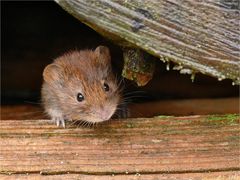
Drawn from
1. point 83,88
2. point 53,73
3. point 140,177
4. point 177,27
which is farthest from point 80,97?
point 177,27

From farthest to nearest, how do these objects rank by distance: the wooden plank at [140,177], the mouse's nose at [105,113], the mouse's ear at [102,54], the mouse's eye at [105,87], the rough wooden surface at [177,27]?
1. the mouse's ear at [102,54]
2. the mouse's eye at [105,87]
3. the mouse's nose at [105,113]
4. the wooden plank at [140,177]
5. the rough wooden surface at [177,27]

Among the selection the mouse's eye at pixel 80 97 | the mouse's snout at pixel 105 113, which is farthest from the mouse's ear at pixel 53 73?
the mouse's snout at pixel 105 113

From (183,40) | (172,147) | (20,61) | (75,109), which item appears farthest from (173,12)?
(20,61)

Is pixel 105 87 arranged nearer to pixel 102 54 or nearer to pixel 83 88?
pixel 83 88

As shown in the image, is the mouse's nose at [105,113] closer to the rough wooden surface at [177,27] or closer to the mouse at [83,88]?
the mouse at [83,88]

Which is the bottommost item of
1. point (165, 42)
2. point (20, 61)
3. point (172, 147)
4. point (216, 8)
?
point (20, 61)

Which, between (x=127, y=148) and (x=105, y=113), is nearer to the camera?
(x=127, y=148)

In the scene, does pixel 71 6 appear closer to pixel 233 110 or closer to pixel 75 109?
pixel 75 109
